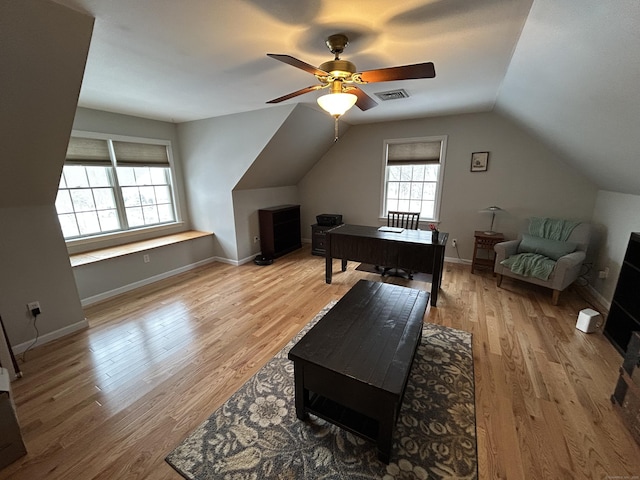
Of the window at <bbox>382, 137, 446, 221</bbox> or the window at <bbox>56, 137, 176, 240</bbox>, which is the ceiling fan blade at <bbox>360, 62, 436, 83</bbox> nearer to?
the window at <bbox>382, 137, 446, 221</bbox>

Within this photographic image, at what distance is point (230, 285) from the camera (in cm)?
369

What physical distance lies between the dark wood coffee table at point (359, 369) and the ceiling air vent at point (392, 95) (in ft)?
7.93

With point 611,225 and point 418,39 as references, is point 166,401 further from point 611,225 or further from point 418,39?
point 611,225

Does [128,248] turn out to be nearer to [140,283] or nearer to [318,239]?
[140,283]

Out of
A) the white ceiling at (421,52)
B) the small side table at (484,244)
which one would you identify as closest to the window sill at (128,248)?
the white ceiling at (421,52)

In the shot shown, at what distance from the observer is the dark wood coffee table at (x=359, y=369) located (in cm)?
133

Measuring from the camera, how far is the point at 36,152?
2.00 m

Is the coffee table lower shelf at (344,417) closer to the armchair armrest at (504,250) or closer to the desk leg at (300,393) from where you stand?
the desk leg at (300,393)

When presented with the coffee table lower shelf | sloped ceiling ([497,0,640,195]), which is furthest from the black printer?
the coffee table lower shelf

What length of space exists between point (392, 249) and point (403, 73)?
2033 mm

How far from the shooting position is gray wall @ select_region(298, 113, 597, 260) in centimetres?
368

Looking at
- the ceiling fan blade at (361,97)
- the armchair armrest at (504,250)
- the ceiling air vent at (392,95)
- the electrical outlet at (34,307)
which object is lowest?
the electrical outlet at (34,307)

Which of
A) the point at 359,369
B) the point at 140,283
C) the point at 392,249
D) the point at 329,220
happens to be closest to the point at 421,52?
the point at 392,249

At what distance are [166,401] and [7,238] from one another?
2.03 metres
